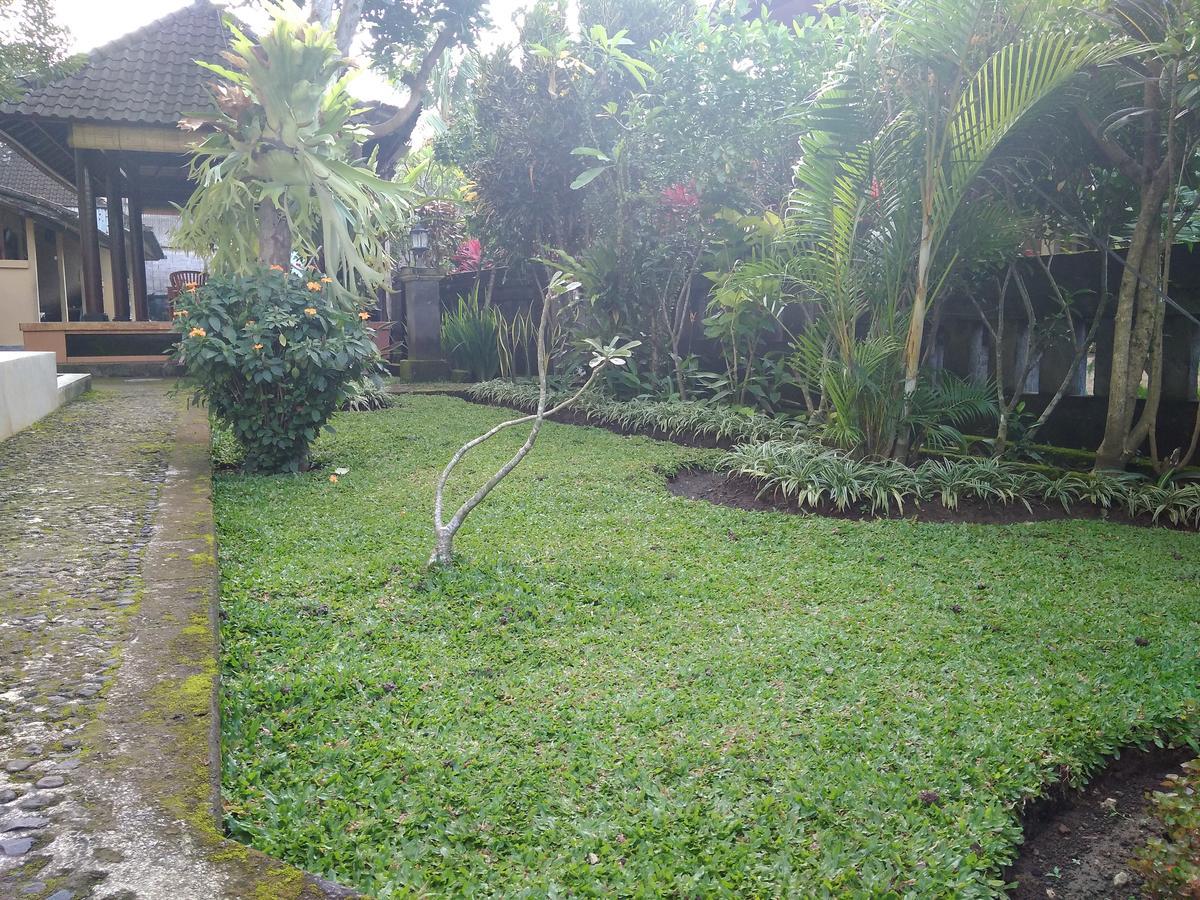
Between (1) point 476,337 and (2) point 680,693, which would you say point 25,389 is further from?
(1) point 476,337

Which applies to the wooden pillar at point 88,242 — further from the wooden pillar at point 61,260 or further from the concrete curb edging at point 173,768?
the concrete curb edging at point 173,768

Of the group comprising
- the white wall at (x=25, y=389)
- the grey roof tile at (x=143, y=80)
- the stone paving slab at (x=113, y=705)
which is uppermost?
the grey roof tile at (x=143, y=80)

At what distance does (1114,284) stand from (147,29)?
12.7m

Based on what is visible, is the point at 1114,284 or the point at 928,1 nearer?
the point at 928,1

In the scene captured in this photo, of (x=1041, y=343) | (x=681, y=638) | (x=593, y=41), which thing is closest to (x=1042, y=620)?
(x=681, y=638)

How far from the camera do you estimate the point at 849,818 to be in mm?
2076

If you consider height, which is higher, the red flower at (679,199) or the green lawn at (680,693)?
the red flower at (679,199)

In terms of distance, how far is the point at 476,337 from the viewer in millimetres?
12086

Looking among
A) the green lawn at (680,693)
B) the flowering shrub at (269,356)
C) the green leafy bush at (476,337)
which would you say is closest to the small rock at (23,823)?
the green lawn at (680,693)

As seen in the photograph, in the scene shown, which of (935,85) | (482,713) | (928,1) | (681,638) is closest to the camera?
(482,713)

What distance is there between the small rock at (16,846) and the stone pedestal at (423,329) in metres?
11.6

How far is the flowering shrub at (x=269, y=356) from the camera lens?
536 cm

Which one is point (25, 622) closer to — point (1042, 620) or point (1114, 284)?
point (1042, 620)

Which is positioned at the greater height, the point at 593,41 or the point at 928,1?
the point at 593,41
